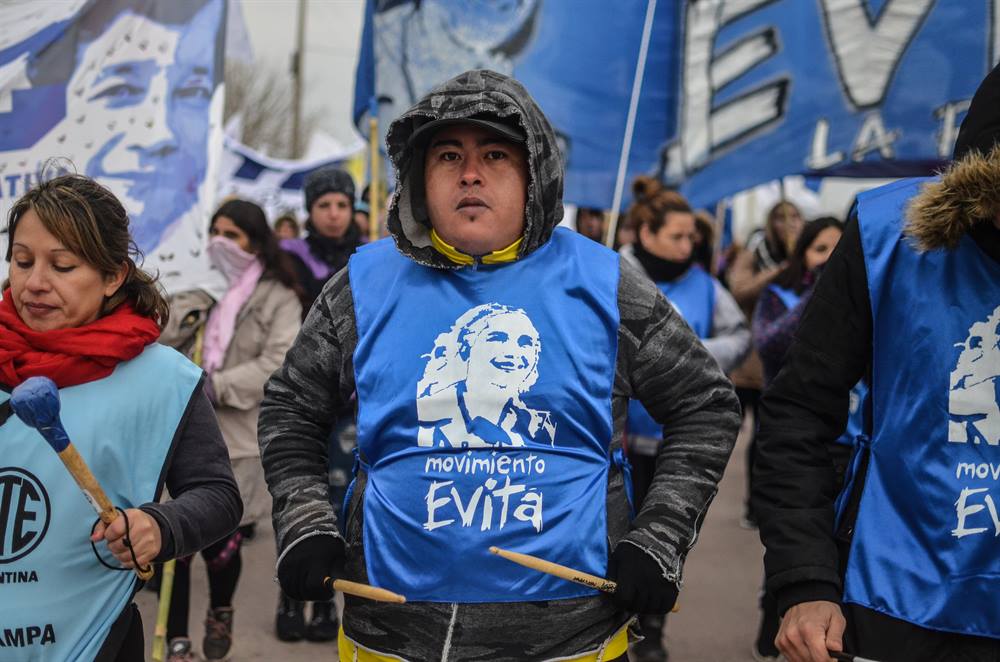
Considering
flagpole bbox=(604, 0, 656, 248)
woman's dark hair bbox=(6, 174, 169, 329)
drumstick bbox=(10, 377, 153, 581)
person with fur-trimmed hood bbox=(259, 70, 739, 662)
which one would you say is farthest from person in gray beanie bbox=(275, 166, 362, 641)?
drumstick bbox=(10, 377, 153, 581)

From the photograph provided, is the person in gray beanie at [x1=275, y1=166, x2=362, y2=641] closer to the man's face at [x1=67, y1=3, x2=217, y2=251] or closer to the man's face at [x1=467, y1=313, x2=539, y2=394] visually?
the man's face at [x1=67, y1=3, x2=217, y2=251]

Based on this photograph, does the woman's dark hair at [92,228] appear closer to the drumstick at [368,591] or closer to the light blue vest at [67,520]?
the light blue vest at [67,520]

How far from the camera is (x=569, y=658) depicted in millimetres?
2381

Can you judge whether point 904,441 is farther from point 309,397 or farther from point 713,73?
point 713,73

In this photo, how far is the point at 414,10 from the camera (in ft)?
22.9

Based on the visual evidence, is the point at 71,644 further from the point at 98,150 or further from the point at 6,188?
the point at 98,150

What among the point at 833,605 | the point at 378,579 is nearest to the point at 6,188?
the point at 378,579

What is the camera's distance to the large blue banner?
22.6 feet

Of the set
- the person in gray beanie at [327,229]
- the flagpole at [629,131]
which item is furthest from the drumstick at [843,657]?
the person in gray beanie at [327,229]

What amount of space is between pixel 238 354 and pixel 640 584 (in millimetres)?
3304

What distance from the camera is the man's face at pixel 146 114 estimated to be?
421 cm

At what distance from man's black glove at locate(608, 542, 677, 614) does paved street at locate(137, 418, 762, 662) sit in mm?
3092

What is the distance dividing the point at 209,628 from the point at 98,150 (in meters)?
2.07

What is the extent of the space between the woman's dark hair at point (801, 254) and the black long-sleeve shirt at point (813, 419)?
356cm
